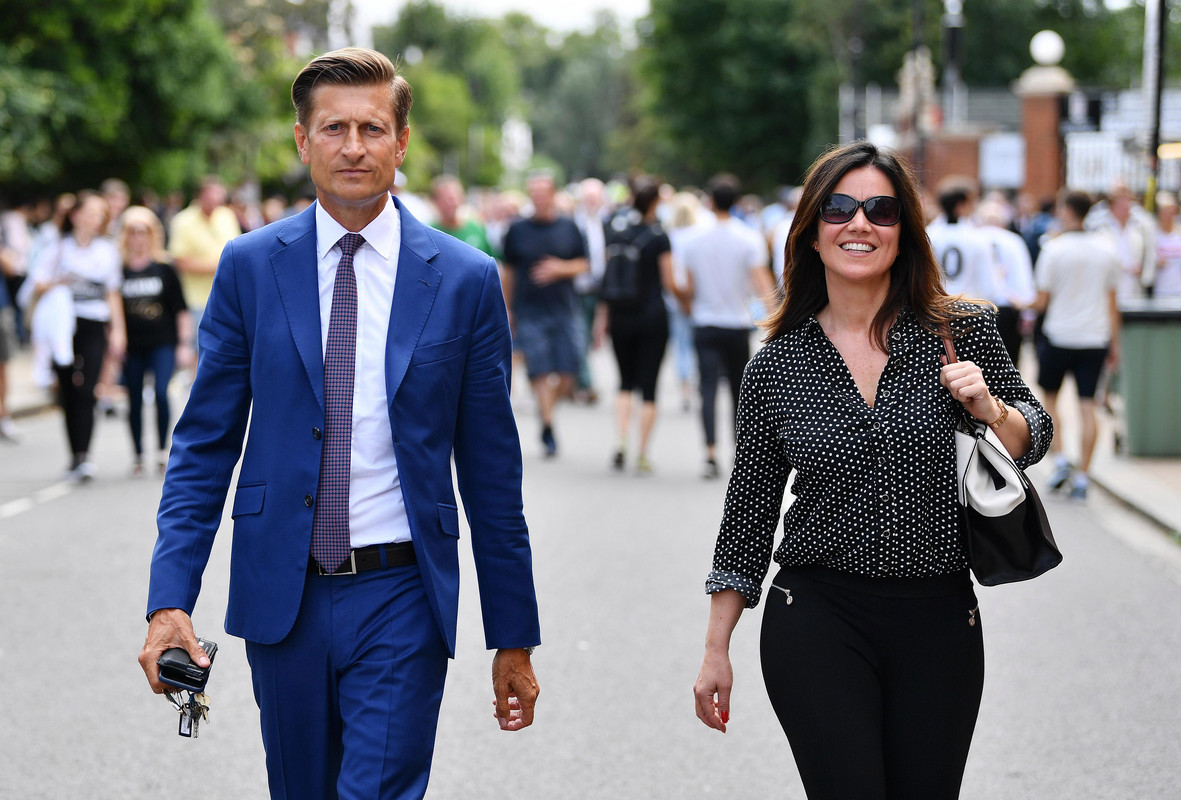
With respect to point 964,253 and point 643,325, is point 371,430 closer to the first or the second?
point 964,253

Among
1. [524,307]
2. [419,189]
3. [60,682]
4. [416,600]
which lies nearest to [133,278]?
[524,307]

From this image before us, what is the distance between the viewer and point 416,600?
304 centimetres

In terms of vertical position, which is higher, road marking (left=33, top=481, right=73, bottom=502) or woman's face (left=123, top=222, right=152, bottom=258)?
woman's face (left=123, top=222, right=152, bottom=258)

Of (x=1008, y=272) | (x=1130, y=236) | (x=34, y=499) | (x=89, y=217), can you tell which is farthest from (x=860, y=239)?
(x=1130, y=236)

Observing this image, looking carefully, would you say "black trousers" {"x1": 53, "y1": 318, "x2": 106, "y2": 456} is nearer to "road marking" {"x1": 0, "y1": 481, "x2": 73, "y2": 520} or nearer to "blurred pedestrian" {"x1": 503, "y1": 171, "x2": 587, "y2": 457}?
"road marking" {"x1": 0, "y1": 481, "x2": 73, "y2": 520}

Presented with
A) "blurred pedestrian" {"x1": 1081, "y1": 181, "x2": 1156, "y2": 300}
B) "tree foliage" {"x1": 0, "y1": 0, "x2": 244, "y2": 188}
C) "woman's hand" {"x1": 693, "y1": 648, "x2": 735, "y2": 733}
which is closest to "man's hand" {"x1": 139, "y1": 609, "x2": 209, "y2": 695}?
"woman's hand" {"x1": 693, "y1": 648, "x2": 735, "y2": 733}

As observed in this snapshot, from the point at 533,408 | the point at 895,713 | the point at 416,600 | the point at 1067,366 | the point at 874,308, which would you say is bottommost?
the point at 533,408

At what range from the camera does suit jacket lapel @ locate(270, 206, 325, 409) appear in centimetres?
300

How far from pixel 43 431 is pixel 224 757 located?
10063 millimetres

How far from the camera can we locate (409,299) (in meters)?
3.09

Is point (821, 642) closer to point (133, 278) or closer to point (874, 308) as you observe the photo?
point (874, 308)

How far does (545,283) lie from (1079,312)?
4316mm

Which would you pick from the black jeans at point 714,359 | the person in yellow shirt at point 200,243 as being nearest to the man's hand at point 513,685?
the black jeans at point 714,359

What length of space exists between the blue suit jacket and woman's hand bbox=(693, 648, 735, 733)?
0.37 metres
